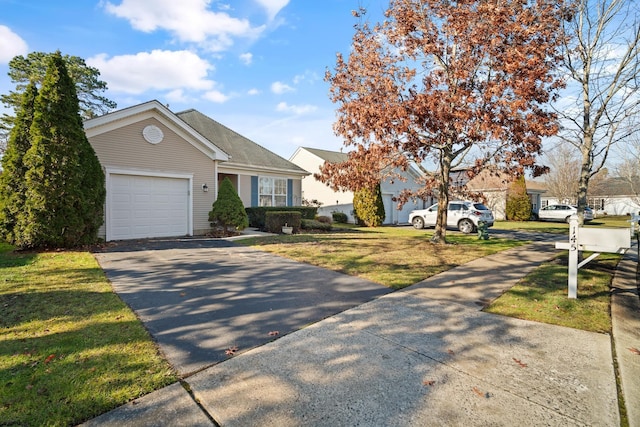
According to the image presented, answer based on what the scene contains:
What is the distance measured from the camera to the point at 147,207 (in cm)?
1130

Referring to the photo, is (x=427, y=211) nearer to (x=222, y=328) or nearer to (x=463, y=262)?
(x=463, y=262)

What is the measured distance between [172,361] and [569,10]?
35.8 ft

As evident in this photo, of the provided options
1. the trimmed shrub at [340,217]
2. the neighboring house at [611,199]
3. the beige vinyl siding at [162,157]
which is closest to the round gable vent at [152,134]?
the beige vinyl siding at [162,157]

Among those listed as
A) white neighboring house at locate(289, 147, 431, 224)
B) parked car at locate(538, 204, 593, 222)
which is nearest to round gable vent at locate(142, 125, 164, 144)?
white neighboring house at locate(289, 147, 431, 224)

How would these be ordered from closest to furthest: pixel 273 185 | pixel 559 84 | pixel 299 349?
pixel 299 349 < pixel 559 84 < pixel 273 185

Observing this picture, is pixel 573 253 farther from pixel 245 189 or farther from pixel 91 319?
pixel 245 189

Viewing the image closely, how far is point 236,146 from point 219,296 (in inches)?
524

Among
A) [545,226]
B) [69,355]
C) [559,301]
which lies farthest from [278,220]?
[545,226]

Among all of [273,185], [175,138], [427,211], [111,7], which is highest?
[111,7]

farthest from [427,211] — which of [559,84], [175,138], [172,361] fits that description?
[172,361]

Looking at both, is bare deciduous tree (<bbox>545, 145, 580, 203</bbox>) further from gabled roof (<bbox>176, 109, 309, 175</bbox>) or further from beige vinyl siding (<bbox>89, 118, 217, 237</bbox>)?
beige vinyl siding (<bbox>89, 118, 217, 237</bbox>)

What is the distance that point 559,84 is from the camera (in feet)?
28.1

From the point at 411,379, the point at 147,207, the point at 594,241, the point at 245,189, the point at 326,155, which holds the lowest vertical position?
the point at 411,379

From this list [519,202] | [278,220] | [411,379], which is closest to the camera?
[411,379]
